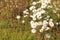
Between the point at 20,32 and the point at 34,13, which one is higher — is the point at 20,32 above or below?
below

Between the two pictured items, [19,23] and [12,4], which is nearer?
[19,23]

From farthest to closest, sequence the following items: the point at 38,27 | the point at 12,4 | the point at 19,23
Result: the point at 12,4 → the point at 19,23 → the point at 38,27

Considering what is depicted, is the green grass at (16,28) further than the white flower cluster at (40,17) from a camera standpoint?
Yes

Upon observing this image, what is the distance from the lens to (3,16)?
6598mm

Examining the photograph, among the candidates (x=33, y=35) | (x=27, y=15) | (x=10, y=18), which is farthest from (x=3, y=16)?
(x=33, y=35)

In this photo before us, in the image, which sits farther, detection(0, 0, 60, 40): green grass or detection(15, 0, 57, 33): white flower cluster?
detection(0, 0, 60, 40): green grass

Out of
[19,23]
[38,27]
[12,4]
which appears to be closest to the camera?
[38,27]

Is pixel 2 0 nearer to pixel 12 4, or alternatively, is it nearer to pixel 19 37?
pixel 12 4

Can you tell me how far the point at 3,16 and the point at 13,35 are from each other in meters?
0.85

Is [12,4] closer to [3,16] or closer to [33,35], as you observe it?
[3,16]

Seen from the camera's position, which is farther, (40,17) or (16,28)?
(16,28)

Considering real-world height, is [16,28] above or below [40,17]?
below

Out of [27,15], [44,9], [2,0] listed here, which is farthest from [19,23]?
[2,0]

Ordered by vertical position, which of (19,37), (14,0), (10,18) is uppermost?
(14,0)
